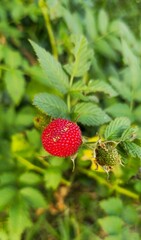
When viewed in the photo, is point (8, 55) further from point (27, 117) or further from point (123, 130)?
point (123, 130)

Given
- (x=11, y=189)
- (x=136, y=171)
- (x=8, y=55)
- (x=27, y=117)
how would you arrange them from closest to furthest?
1. (x=136, y=171)
2. (x=11, y=189)
3. (x=8, y=55)
4. (x=27, y=117)

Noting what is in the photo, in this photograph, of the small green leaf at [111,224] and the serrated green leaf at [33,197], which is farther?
the serrated green leaf at [33,197]

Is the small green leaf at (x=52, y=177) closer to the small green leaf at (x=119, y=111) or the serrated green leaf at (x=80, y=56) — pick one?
the small green leaf at (x=119, y=111)

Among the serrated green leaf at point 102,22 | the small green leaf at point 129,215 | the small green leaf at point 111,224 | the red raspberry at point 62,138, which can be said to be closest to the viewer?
the red raspberry at point 62,138

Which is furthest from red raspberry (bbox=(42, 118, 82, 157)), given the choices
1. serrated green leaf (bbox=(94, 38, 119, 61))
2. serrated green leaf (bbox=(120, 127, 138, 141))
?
serrated green leaf (bbox=(94, 38, 119, 61))

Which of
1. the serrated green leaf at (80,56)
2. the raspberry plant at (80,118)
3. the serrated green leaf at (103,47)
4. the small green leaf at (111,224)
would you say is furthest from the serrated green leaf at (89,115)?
the serrated green leaf at (103,47)

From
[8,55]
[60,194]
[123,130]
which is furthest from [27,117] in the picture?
[123,130]

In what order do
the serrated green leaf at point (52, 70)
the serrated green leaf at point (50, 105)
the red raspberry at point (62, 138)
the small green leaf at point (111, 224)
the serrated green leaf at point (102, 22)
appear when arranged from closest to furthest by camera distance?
the red raspberry at point (62, 138), the serrated green leaf at point (50, 105), the serrated green leaf at point (52, 70), the small green leaf at point (111, 224), the serrated green leaf at point (102, 22)

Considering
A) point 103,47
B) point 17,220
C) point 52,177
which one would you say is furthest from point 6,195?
point 103,47
